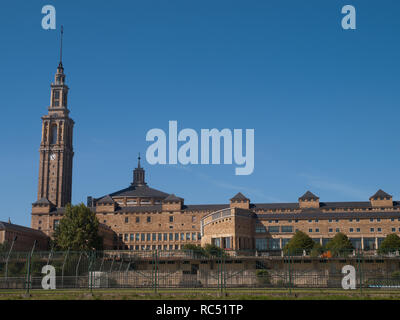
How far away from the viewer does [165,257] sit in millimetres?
62312

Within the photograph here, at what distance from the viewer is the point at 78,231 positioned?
85.9 m

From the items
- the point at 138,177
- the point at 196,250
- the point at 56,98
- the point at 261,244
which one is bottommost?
the point at 196,250

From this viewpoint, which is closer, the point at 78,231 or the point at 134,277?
the point at 134,277

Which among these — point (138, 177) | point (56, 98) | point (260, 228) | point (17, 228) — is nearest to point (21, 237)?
point (17, 228)

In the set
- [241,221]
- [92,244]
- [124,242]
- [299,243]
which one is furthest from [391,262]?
[124,242]

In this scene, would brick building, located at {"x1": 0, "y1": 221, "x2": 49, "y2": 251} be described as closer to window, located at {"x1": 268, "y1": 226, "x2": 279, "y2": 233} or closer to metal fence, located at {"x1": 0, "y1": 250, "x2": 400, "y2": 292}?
window, located at {"x1": 268, "y1": 226, "x2": 279, "y2": 233}

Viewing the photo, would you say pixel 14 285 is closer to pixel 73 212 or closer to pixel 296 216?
pixel 73 212

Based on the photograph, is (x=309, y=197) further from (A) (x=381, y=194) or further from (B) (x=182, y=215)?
(B) (x=182, y=215)

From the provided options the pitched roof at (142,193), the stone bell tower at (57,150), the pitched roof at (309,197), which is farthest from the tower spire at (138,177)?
the pitched roof at (309,197)

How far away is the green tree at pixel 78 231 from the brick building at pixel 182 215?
67.3 feet

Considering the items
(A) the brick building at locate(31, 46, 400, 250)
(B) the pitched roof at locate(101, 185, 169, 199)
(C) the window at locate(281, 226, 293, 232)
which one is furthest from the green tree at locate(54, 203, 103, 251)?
(B) the pitched roof at locate(101, 185, 169, 199)

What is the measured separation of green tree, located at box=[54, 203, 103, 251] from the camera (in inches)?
3371

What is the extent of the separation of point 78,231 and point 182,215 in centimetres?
3269

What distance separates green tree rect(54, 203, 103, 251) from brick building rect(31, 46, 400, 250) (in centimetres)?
2051
